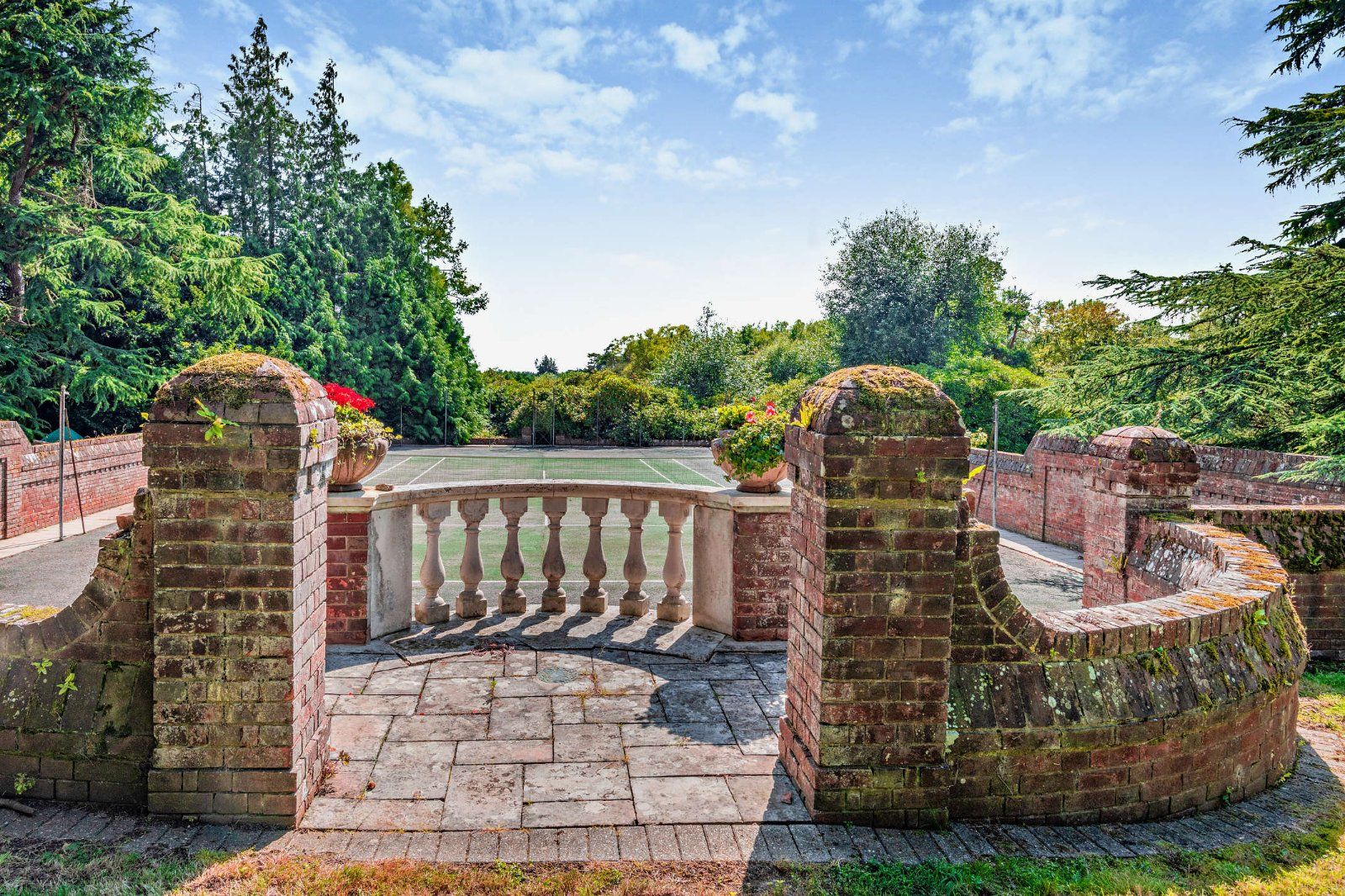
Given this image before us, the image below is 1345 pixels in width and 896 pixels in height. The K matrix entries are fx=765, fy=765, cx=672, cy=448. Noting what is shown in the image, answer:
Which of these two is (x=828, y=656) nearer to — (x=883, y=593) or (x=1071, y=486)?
(x=883, y=593)

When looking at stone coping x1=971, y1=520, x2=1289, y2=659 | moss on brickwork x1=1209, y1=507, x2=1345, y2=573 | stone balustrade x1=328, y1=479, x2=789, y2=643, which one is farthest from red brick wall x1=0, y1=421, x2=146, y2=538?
moss on brickwork x1=1209, y1=507, x2=1345, y2=573

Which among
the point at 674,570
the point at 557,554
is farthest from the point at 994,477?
the point at 557,554

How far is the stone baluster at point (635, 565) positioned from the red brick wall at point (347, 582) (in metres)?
1.79

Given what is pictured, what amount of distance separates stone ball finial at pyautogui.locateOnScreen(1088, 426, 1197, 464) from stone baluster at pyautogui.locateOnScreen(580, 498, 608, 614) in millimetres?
3769

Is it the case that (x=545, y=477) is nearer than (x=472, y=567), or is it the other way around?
(x=472, y=567)

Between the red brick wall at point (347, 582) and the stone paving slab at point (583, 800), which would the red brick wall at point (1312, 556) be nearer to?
the stone paving slab at point (583, 800)

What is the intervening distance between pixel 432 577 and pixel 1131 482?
5.06 m

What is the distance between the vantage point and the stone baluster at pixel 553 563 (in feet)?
18.6

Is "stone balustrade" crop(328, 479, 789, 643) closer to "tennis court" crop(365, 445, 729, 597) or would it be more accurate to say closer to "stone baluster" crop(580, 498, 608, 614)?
"stone baluster" crop(580, 498, 608, 614)

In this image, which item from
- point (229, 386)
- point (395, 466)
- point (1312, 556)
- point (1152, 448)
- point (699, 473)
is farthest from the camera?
point (395, 466)

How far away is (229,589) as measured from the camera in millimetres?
2830

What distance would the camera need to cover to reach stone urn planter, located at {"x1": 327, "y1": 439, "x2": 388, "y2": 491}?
4848 millimetres

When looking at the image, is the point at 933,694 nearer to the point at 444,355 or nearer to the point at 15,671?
the point at 15,671

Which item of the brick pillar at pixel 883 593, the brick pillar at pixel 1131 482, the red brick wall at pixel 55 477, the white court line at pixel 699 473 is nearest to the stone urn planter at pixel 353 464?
the brick pillar at pixel 883 593
